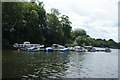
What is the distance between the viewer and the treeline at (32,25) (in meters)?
50.3

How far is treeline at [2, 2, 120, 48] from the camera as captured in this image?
50.3 metres

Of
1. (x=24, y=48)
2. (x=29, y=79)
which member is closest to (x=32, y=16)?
(x=24, y=48)

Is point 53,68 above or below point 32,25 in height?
below

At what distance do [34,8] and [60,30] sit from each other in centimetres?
1797

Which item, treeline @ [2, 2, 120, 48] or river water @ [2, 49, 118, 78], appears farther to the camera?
treeline @ [2, 2, 120, 48]

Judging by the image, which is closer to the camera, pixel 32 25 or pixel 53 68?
pixel 53 68

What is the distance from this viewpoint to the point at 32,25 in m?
60.6

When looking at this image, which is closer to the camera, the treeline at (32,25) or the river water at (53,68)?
the river water at (53,68)

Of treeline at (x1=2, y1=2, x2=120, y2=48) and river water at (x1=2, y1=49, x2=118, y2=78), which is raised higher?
treeline at (x1=2, y1=2, x2=120, y2=48)

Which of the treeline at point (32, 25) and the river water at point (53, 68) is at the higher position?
the treeline at point (32, 25)

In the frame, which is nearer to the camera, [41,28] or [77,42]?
[41,28]

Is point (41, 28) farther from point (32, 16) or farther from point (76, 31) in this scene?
point (76, 31)

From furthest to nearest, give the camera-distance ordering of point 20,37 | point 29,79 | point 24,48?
1. point 20,37
2. point 24,48
3. point 29,79

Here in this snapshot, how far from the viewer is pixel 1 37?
51062mm
